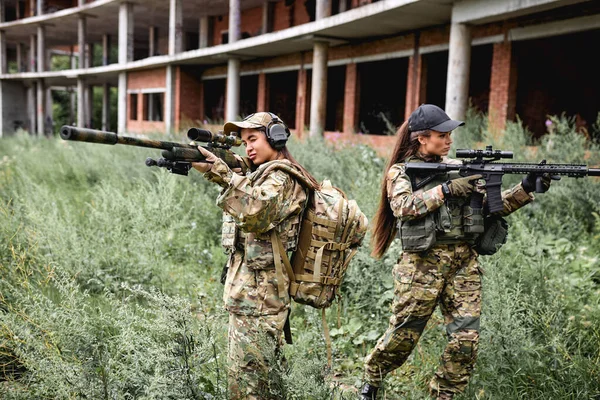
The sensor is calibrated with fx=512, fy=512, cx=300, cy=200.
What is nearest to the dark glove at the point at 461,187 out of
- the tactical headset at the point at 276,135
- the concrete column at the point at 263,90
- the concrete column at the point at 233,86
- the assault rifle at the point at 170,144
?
the tactical headset at the point at 276,135

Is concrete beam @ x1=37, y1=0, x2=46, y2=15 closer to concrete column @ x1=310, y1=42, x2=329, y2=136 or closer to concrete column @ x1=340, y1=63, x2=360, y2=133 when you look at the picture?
concrete column @ x1=340, y1=63, x2=360, y2=133

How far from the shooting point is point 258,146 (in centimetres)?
280

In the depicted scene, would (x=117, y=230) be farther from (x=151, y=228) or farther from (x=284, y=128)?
(x=284, y=128)

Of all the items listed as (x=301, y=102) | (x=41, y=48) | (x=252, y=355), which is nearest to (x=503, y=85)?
Answer: (x=301, y=102)

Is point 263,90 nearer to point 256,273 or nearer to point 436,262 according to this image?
point 436,262

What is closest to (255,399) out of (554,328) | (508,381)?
(508,381)

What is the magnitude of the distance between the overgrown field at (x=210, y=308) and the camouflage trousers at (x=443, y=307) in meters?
0.22

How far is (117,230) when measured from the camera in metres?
5.32

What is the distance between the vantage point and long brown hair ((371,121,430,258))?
336 cm

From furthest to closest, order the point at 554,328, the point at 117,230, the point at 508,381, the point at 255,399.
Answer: the point at 117,230 → the point at 554,328 → the point at 508,381 → the point at 255,399

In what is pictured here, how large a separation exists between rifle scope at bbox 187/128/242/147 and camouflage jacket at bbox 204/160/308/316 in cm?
17

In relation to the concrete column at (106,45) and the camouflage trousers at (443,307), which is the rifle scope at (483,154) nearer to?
the camouflage trousers at (443,307)

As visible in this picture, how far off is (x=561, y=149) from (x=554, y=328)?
3.71 metres

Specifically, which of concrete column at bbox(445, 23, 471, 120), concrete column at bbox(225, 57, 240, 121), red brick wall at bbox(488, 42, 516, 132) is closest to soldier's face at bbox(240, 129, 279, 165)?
concrete column at bbox(445, 23, 471, 120)
